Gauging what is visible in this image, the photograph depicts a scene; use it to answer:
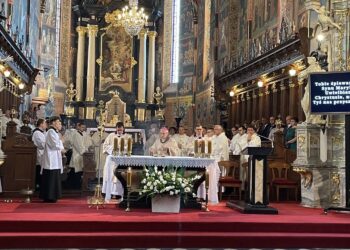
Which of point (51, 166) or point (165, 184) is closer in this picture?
point (165, 184)

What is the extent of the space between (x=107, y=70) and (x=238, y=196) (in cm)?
2033

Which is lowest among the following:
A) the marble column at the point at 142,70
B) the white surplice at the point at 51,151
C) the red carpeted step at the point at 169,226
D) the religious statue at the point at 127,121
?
the red carpeted step at the point at 169,226

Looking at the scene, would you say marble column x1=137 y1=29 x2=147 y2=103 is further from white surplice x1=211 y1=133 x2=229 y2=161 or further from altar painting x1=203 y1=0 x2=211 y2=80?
white surplice x1=211 y1=133 x2=229 y2=161

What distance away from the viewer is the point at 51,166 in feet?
37.7

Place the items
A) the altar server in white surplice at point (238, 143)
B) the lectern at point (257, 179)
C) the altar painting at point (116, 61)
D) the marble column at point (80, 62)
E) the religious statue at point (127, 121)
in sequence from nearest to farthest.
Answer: the lectern at point (257, 179) < the altar server in white surplice at point (238, 143) < the religious statue at point (127, 121) < the marble column at point (80, 62) < the altar painting at point (116, 61)

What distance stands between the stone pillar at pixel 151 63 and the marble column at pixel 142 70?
0.31 m

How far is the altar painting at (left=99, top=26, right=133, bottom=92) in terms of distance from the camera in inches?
1291

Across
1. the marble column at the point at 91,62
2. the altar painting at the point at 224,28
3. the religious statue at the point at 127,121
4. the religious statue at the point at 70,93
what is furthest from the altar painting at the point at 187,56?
the religious statue at the point at 70,93

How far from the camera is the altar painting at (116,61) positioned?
32781 mm

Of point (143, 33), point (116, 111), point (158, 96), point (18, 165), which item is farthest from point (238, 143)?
point (143, 33)

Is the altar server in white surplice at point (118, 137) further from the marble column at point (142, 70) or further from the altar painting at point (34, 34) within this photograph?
the marble column at point (142, 70)

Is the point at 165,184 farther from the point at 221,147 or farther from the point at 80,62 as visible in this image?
the point at 80,62

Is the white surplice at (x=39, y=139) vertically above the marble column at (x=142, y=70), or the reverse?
the marble column at (x=142, y=70)

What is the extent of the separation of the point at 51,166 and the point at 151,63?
2171 centimetres
